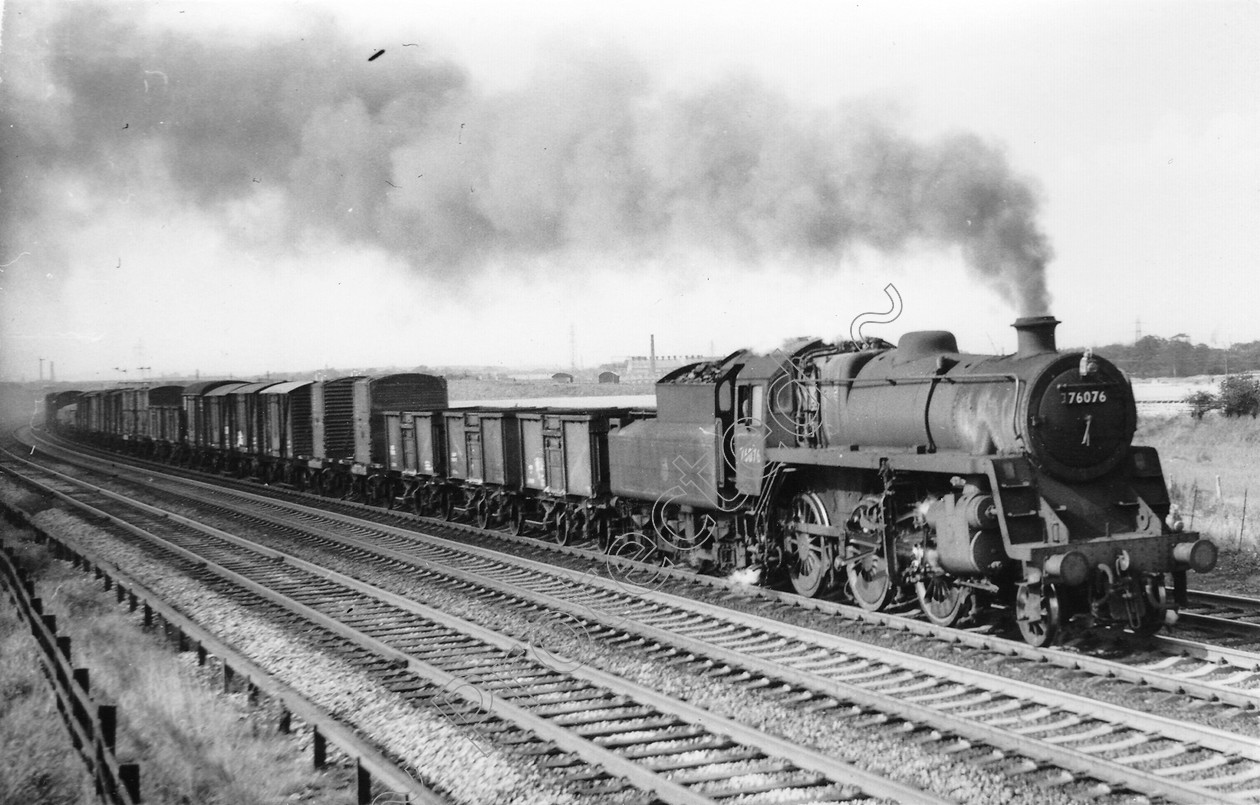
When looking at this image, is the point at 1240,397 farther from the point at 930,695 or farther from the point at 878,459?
the point at 930,695

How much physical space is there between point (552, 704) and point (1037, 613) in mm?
4284

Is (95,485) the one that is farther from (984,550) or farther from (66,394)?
(66,394)

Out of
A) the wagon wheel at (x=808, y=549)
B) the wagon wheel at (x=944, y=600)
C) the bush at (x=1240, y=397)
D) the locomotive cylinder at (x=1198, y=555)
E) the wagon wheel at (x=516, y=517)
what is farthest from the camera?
the bush at (x=1240, y=397)

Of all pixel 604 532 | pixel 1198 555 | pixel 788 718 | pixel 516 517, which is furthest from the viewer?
pixel 516 517

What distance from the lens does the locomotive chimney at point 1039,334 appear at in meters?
8.73

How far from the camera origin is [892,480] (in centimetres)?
937

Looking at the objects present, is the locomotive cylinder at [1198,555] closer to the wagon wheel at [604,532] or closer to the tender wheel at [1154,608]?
the tender wheel at [1154,608]

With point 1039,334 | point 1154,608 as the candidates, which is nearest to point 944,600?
point 1154,608

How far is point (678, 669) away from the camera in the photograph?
27.6 ft

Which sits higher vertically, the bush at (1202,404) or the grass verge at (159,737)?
the bush at (1202,404)

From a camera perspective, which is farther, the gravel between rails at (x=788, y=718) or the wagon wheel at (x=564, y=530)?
the wagon wheel at (x=564, y=530)

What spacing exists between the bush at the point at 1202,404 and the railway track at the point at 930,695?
26.7 metres

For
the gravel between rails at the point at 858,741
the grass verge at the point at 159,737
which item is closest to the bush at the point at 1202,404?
the gravel between rails at the point at 858,741

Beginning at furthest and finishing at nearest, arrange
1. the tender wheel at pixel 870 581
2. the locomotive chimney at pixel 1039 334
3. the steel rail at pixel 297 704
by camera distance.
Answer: the tender wheel at pixel 870 581
the locomotive chimney at pixel 1039 334
the steel rail at pixel 297 704
